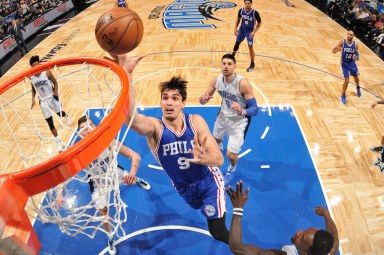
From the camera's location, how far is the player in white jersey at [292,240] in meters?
2.38

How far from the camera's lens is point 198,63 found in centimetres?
856


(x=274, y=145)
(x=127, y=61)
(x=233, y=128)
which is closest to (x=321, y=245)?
(x=127, y=61)

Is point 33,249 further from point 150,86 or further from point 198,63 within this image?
point 198,63

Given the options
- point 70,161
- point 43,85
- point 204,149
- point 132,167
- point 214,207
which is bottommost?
point 214,207

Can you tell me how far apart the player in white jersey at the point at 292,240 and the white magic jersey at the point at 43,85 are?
3892mm

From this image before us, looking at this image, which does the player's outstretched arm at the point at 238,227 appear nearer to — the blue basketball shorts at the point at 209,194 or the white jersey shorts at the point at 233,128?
the blue basketball shorts at the point at 209,194

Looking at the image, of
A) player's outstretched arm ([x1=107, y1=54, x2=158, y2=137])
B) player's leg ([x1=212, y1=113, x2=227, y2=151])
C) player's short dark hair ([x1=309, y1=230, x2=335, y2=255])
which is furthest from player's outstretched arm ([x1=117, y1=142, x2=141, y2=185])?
player's short dark hair ([x1=309, y1=230, x2=335, y2=255])

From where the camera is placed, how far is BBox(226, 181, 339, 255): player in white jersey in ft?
7.79

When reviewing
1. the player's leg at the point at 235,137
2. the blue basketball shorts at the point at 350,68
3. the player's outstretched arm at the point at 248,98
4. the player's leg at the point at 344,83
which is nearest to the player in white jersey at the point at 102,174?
the player's leg at the point at 235,137

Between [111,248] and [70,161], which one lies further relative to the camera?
[111,248]

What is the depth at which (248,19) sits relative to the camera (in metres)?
7.70

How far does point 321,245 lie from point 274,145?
10.5 ft

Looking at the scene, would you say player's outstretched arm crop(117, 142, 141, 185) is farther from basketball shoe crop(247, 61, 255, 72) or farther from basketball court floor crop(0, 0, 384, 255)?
basketball shoe crop(247, 61, 255, 72)

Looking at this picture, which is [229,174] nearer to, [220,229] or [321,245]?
[220,229]
